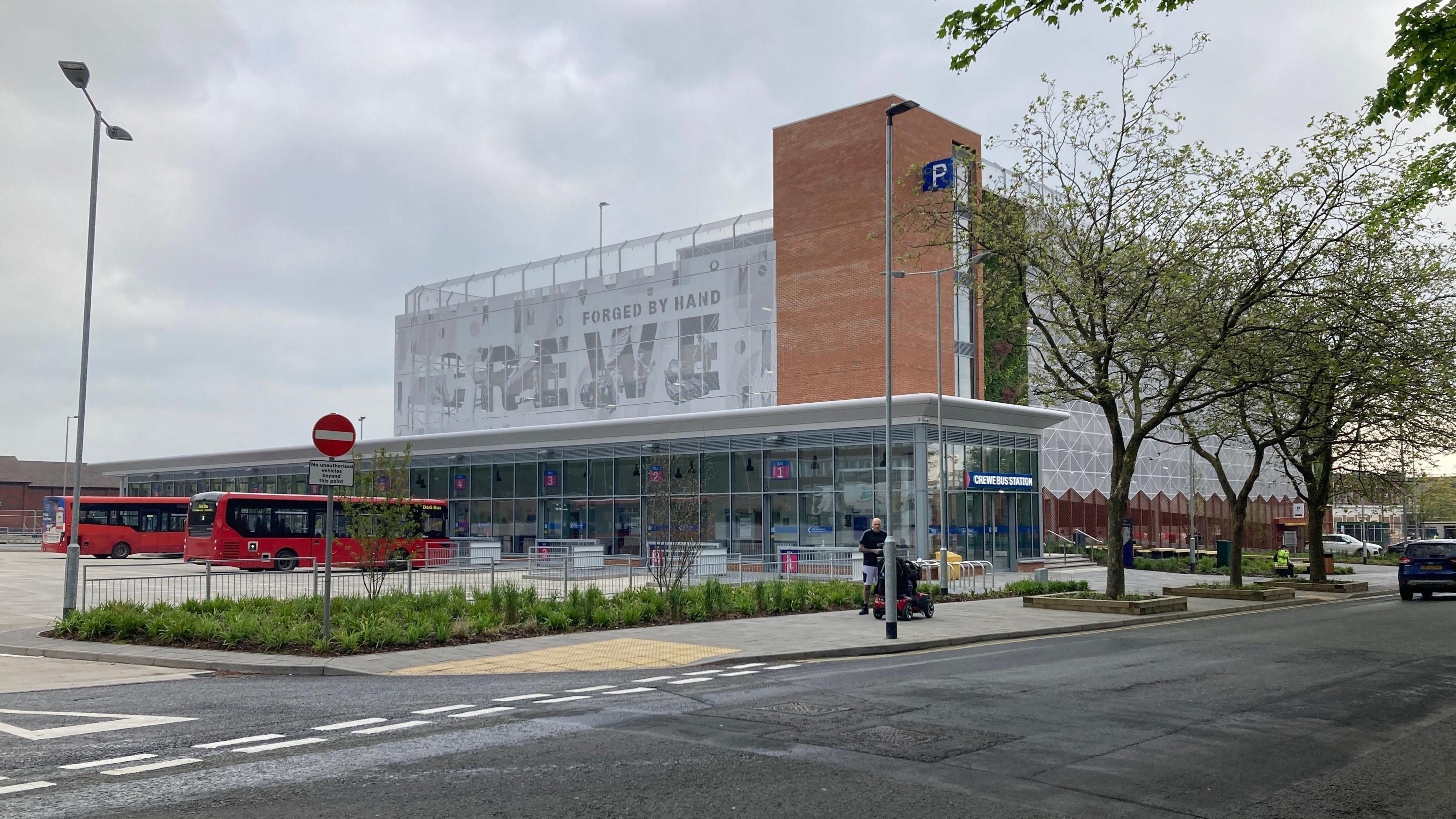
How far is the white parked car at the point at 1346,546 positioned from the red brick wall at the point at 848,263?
3640 centimetres

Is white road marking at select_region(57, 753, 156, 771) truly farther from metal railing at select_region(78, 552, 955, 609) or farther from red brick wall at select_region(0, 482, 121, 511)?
red brick wall at select_region(0, 482, 121, 511)

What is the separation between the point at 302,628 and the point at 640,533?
29.3 m

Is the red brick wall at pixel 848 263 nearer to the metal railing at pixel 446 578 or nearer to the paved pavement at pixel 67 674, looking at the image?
the metal railing at pixel 446 578

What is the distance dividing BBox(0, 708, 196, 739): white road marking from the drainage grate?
5.26m

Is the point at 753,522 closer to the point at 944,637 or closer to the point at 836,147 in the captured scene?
the point at 836,147

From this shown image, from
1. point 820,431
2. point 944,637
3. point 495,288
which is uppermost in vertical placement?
point 495,288

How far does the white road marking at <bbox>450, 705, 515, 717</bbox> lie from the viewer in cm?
949

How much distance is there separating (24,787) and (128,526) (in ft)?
154

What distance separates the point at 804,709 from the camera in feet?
32.5

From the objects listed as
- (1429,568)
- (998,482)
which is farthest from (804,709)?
(998,482)

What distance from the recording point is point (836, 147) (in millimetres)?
46031

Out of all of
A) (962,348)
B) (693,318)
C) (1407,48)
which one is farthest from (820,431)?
(1407,48)

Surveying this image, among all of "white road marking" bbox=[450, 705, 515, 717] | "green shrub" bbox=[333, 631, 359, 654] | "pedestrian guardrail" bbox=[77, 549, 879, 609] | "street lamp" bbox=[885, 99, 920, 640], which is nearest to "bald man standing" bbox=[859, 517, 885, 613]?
"street lamp" bbox=[885, 99, 920, 640]

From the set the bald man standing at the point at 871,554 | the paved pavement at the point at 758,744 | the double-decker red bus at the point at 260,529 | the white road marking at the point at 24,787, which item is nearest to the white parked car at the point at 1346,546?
the double-decker red bus at the point at 260,529
